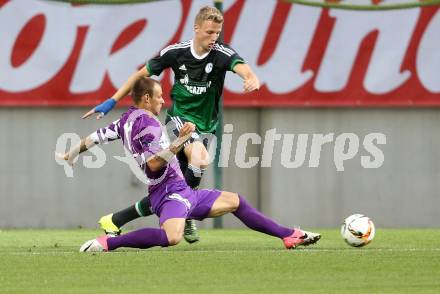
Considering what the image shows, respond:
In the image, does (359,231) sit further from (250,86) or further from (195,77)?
(195,77)

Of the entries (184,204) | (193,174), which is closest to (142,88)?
(184,204)

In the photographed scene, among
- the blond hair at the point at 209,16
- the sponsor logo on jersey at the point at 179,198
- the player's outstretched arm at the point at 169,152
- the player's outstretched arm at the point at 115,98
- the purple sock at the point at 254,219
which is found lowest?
the purple sock at the point at 254,219

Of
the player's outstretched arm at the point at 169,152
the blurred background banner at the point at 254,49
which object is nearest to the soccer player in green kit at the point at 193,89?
the player's outstretched arm at the point at 169,152

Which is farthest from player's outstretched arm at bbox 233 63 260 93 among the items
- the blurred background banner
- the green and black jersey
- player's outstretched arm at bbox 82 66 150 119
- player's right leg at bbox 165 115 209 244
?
the blurred background banner

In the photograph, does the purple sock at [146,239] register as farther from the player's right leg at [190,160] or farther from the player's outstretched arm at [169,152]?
the player's right leg at [190,160]

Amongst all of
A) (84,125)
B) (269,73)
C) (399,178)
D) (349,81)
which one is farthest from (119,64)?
(399,178)

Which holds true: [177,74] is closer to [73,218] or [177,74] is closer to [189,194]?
[189,194]

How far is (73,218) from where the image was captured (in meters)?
14.1

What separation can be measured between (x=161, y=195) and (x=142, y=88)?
2.72 feet

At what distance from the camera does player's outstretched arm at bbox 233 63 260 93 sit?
8961 mm

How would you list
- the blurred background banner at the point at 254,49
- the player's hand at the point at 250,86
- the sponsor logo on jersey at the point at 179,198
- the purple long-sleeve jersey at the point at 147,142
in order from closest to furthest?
1. the purple long-sleeve jersey at the point at 147,142
2. the sponsor logo on jersey at the point at 179,198
3. the player's hand at the point at 250,86
4. the blurred background banner at the point at 254,49

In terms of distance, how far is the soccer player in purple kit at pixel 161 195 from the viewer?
8.46 meters

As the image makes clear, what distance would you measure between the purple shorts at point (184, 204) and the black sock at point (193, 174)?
889mm

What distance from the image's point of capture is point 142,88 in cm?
867
